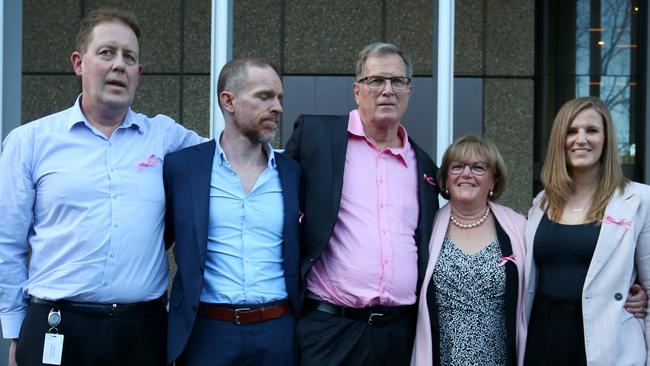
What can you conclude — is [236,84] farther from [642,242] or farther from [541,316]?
[642,242]

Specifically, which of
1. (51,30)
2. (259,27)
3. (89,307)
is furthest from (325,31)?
(89,307)

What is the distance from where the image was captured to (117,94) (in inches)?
112

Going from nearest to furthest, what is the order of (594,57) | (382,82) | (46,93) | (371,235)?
1. (371,235)
2. (382,82)
3. (46,93)
4. (594,57)

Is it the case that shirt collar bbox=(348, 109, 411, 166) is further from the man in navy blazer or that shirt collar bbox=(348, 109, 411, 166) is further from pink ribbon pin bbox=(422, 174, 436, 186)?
the man in navy blazer

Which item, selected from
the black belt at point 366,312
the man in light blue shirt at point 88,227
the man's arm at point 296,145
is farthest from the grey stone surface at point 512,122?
the man in light blue shirt at point 88,227

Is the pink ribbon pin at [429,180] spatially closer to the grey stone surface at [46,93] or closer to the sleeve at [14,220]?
the sleeve at [14,220]

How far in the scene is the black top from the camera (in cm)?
305

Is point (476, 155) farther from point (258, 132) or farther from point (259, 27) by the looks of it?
point (259, 27)

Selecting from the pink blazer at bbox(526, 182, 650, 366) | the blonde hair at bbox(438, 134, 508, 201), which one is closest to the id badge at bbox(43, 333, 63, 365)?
the blonde hair at bbox(438, 134, 508, 201)

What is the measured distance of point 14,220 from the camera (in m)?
2.76

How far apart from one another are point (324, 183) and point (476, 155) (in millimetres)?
696

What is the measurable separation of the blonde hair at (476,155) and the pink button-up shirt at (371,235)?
15cm

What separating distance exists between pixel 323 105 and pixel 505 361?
3.43 meters

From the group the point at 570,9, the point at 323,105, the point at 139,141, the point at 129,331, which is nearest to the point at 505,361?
the point at 129,331
